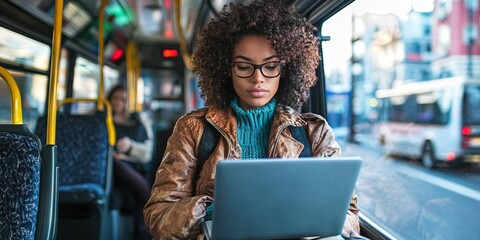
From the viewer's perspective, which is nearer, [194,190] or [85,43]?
[194,190]

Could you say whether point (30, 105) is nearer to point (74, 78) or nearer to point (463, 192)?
point (74, 78)

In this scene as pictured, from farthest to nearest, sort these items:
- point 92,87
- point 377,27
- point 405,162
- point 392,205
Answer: point 92,87 → point 405,162 → point 377,27 → point 392,205

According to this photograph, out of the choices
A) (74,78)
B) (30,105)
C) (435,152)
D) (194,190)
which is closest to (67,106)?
(74,78)

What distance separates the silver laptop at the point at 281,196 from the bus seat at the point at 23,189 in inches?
31.1

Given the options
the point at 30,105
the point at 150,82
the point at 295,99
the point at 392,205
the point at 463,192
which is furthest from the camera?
the point at 150,82

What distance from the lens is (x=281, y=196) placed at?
1.18m

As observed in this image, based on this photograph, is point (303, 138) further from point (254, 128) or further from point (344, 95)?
point (344, 95)

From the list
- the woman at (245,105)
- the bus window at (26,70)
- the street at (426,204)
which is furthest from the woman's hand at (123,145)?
the woman at (245,105)

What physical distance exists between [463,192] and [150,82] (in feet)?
20.4

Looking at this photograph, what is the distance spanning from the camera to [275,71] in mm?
1661

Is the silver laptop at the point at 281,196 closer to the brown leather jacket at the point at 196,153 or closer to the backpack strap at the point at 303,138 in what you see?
the brown leather jacket at the point at 196,153

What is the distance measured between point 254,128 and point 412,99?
4.42 metres

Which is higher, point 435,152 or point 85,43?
point 85,43

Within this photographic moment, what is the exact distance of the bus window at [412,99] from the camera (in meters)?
2.27
